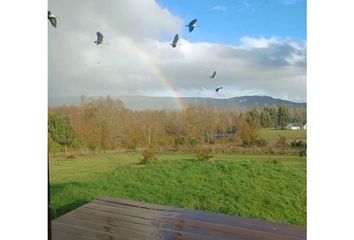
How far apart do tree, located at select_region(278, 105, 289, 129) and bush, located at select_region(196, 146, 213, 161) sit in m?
0.77

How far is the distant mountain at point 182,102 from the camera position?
2968 millimetres

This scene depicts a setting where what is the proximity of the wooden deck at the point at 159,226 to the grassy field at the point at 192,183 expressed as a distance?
1270 mm

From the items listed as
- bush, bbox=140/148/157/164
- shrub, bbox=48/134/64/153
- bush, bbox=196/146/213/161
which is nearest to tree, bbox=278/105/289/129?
bush, bbox=196/146/213/161

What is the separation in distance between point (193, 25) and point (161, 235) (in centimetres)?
206

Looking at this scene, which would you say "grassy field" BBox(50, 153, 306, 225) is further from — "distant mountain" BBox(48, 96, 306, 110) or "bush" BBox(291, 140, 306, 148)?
"distant mountain" BBox(48, 96, 306, 110)

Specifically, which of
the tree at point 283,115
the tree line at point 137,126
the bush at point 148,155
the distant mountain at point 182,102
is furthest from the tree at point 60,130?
the tree at point 283,115

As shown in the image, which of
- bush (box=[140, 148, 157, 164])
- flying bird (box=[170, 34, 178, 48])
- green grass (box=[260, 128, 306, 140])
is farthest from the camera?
bush (box=[140, 148, 157, 164])

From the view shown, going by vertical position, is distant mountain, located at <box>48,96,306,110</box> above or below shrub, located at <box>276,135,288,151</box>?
above

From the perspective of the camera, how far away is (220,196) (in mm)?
3383

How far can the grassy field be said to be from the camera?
313cm

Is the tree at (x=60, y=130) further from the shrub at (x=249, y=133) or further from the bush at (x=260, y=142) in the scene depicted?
the bush at (x=260, y=142)

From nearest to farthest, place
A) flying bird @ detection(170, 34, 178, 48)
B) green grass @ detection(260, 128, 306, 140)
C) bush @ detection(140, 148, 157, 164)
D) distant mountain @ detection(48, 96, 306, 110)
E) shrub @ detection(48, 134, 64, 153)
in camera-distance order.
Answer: green grass @ detection(260, 128, 306, 140), distant mountain @ detection(48, 96, 306, 110), flying bird @ detection(170, 34, 178, 48), shrub @ detection(48, 134, 64, 153), bush @ detection(140, 148, 157, 164)
